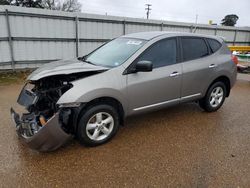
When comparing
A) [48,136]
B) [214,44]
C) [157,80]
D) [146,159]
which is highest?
[214,44]

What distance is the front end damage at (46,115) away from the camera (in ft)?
8.95

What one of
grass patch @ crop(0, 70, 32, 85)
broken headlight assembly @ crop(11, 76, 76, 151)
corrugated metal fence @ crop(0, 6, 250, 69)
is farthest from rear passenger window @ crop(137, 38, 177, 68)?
corrugated metal fence @ crop(0, 6, 250, 69)

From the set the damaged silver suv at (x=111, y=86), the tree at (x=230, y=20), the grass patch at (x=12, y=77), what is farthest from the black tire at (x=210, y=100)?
the tree at (x=230, y=20)

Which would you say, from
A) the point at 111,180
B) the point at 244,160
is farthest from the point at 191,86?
the point at 111,180

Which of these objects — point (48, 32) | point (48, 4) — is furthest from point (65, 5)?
point (48, 32)

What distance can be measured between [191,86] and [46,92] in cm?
266

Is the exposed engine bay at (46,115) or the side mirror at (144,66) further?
the side mirror at (144,66)

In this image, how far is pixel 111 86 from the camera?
10.3ft

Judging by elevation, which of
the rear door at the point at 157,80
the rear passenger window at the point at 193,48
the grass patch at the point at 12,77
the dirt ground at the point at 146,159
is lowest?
the grass patch at the point at 12,77

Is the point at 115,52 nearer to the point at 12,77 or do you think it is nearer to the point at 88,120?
the point at 88,120

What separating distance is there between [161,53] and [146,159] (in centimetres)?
185

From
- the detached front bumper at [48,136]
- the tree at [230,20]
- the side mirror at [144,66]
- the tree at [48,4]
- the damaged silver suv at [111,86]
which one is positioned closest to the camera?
the detached front bumper at [48,136]

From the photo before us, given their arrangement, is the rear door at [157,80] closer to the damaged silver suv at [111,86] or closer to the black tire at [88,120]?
the damaged silver suv at [111,86]

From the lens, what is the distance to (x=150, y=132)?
3.79 meters
